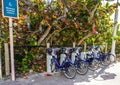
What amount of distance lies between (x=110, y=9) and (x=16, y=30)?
4.04 metres

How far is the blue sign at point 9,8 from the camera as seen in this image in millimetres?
4809

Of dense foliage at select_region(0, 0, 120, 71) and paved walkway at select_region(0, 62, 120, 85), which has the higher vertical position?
dense foliage at select_region(0, 0, 120, 71)

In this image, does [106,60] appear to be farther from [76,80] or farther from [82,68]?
[76,80]

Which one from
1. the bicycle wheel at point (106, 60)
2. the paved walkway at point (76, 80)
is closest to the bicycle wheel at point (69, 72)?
the paved walkway at point (76, 80)

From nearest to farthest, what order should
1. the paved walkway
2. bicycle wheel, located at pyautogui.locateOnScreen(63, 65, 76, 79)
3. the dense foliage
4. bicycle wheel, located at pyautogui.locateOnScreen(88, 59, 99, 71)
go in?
the paved walkway, bicycle wheel, located at pyautogui.locateOnScreen(63, 65, 76, 79), the dense foliage, bicycle wheel, located at pyautogui.locateOnScreen(88, 59, 99, 71)

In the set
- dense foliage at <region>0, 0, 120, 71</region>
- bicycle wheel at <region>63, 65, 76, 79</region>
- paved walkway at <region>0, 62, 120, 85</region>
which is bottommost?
paved walkway at <region>0, 62, 120, 85</region>

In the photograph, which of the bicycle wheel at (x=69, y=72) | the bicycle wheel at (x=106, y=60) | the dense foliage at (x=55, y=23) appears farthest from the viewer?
the bicycle wheel at (x=106, y=60)

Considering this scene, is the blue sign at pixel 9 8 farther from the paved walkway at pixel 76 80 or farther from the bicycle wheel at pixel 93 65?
the bicycle wheel at pixel 93 65

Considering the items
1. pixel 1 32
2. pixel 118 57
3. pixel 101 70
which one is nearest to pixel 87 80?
pixel 101 70

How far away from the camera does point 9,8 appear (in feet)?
16.0

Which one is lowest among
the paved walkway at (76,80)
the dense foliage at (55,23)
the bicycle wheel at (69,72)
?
the paved walkway at (76,80)

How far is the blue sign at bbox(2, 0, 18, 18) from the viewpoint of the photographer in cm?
481

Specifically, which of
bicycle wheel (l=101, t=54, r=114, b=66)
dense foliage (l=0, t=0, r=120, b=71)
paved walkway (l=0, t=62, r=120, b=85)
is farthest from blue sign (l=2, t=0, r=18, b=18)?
bicycle wheel (l=101, t=54, r=114, b=66)

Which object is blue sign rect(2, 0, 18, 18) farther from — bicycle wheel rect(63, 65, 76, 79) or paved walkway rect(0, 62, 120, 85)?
bicycle wheel rect(63, 65, 76, 79)
